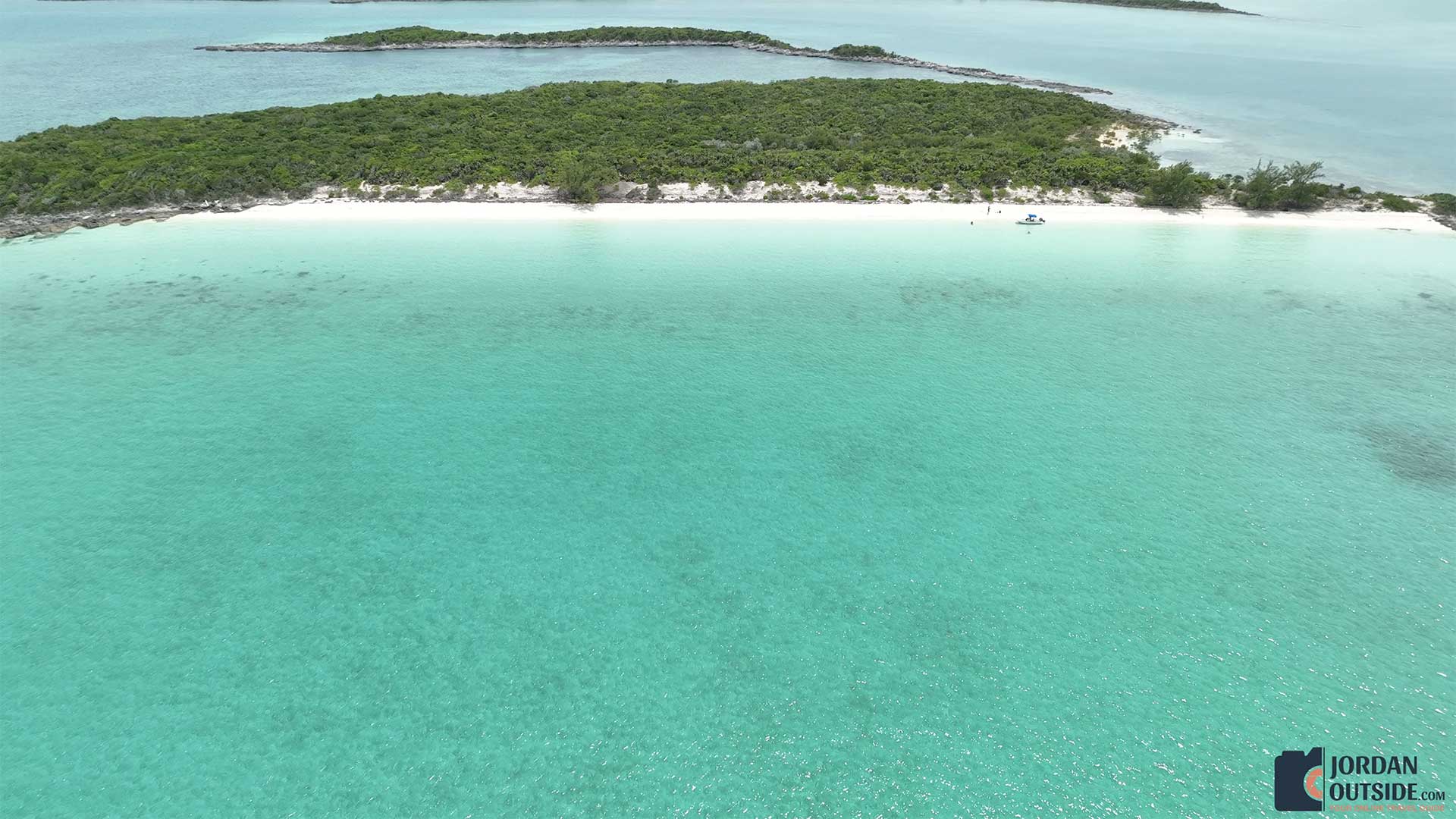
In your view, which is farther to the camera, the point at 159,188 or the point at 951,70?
the point at 951,70

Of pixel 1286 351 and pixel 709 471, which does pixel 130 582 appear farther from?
pixel 1286 351

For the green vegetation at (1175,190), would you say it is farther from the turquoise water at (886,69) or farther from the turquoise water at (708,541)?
the turquoise water at (708,541)

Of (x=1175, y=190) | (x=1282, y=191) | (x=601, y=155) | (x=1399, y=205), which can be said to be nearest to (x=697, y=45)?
(x=601, y=155)

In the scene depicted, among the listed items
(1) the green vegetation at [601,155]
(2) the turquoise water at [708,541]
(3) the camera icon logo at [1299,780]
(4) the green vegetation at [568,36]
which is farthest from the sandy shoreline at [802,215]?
(4) the green vegetation at [568,36]

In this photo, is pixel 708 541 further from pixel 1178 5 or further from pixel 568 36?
pixel 1178 5

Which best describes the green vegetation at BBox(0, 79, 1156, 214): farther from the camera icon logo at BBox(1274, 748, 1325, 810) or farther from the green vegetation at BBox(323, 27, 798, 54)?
the green vegetation at BBox(323, 27, 798, 54)

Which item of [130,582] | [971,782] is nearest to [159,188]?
[130,582]
